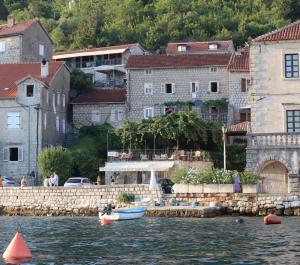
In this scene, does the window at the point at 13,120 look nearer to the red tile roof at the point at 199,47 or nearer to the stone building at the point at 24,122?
the stone building at the point at 24,122

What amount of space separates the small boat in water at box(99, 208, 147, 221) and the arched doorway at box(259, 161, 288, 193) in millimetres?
8997

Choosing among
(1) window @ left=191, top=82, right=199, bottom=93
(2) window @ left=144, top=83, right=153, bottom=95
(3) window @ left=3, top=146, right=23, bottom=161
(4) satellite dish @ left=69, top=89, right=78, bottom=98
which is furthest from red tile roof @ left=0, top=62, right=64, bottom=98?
(1) window @ left=191, top=82, right=199, bottom=93

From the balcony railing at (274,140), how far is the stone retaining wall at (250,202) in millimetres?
3780

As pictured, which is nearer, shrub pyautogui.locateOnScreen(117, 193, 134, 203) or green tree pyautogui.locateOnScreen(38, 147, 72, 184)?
shrub pyautogui.locateOnScreen(117, 193, 134, 203)

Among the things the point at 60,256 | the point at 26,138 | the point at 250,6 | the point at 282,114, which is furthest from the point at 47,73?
the point at 250,6

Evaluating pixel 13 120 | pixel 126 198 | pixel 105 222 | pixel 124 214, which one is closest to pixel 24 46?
pixel 13 120

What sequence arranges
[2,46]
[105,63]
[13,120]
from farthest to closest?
[105,63]
[2,46]
[13,120]

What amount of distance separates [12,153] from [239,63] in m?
19.7

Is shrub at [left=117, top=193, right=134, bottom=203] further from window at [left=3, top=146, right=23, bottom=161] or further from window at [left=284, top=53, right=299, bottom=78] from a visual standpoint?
window at [left=3, top=146, right=23, bottom=161]

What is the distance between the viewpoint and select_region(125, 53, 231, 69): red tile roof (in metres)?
61.3

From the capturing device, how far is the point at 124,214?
36.6 meters

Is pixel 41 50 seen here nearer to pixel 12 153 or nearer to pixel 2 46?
pixel 2 46

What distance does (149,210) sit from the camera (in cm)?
3888

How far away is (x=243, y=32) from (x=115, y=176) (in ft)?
149
